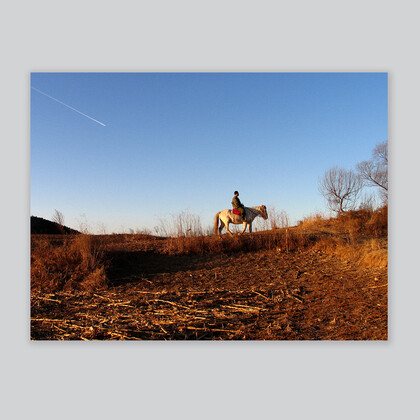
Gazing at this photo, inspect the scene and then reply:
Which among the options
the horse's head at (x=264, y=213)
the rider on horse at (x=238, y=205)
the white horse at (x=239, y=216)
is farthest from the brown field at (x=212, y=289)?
the horse's head at (x=264, y=213)

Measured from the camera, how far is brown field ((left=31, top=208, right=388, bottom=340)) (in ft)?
13.3

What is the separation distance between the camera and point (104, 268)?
6.52m

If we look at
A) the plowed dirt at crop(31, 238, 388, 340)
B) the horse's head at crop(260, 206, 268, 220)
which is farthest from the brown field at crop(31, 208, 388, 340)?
the horse's head at crop(260, 206, 268, 220)

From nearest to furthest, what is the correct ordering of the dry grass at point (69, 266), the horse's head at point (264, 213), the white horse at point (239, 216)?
the dry grass at point (69, 266) < the white horse at point (239, 216) < the horse's head at point (264, 213)

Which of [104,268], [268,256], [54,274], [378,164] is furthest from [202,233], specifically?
[378,164]

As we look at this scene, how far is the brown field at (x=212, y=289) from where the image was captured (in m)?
4.04

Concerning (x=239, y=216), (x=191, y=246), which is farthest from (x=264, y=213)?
(x=191, y=246)

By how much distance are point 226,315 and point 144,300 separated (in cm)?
144

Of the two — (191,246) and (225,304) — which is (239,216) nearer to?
(191,246)

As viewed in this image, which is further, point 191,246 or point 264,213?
point 264,213

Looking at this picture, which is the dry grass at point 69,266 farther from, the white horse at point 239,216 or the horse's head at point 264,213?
the horse's head at point 264,213

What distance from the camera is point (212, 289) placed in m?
5.61

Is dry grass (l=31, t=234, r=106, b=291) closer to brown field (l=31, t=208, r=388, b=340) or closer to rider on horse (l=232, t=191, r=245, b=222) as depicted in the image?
brown field (l=31, t=208, r=388, b=340)

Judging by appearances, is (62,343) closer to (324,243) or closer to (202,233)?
(202,233)
